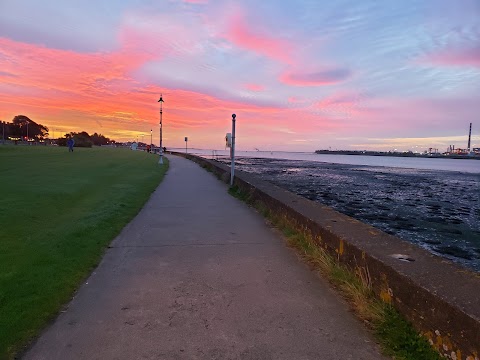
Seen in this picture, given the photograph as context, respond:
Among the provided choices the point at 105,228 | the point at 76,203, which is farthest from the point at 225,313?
the point at 76,203

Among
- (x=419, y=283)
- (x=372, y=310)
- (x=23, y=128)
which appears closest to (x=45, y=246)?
(x=372, y=310)

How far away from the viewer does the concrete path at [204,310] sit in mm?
2900

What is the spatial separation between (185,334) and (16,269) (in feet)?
9.28

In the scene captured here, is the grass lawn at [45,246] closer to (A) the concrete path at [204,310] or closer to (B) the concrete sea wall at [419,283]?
(A) the concrete path at [204,310]

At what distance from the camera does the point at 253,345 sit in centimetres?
297

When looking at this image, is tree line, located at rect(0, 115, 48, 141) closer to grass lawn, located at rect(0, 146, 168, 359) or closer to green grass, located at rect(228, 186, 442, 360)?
grass lawn, located at rect(0, 146, 168, 359)

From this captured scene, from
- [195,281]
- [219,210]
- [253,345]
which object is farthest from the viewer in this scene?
[219,210]

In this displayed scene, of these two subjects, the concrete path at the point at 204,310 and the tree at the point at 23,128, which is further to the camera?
the tree at the point at 23,128

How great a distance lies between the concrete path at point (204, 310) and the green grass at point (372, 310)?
0.39 feet

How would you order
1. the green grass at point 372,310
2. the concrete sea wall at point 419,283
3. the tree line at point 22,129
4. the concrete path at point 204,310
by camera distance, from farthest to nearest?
the tree line at point 22,129
the concrete path at point 204,310
the green grass at point 372,310
the concrete sea wall at point 419,283

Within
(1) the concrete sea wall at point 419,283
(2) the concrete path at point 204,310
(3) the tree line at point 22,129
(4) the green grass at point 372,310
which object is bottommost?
Answer: (2) the concrete path at point 204,310

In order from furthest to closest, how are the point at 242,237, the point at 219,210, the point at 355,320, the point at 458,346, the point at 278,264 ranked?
the point at 219,210, the point at 242,237, the point at 278,264, the point at 355,320, the point at 458,346

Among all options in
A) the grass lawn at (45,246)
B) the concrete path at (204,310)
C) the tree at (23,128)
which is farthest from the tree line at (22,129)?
the concrete path at (204,310)

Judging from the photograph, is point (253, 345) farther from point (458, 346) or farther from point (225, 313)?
point (458, 346)
